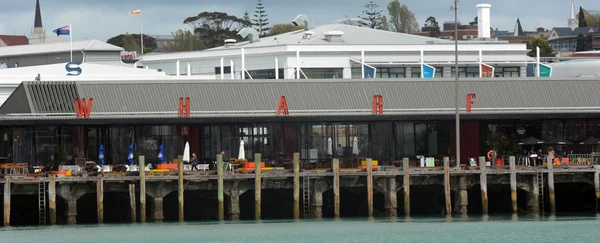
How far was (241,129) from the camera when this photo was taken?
84.2 metres

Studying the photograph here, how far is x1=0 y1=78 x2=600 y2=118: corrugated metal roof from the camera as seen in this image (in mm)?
84750

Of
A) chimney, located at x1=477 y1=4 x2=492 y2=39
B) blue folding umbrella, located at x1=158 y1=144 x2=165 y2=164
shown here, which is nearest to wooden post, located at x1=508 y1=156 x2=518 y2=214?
blue folding umbrella, located at x1=158 y1=144 x2=165 y2=164

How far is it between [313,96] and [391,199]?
14.6 metres

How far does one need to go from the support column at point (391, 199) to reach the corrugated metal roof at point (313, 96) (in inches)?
403

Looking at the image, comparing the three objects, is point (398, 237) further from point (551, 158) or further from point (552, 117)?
point (552, 117)

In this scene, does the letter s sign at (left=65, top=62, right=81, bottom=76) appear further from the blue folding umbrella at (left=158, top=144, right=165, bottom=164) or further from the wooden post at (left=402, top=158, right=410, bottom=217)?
the wooden post at (left=402, top=158, right=410, bottom=217)

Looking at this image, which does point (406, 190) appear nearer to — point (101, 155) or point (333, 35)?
point (101, 155)

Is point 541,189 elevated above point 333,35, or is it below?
below

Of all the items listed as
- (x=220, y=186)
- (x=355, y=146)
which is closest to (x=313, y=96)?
(x=355, y=146)

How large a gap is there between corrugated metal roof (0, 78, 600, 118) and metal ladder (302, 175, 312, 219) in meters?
10.3

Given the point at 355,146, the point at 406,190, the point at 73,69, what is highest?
the point at 73,69

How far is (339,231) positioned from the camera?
69188 millimetres

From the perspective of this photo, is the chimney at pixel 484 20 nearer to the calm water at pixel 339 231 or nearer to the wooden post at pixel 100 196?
the calm water at pixel 339 231

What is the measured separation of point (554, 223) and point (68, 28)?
177 feet
